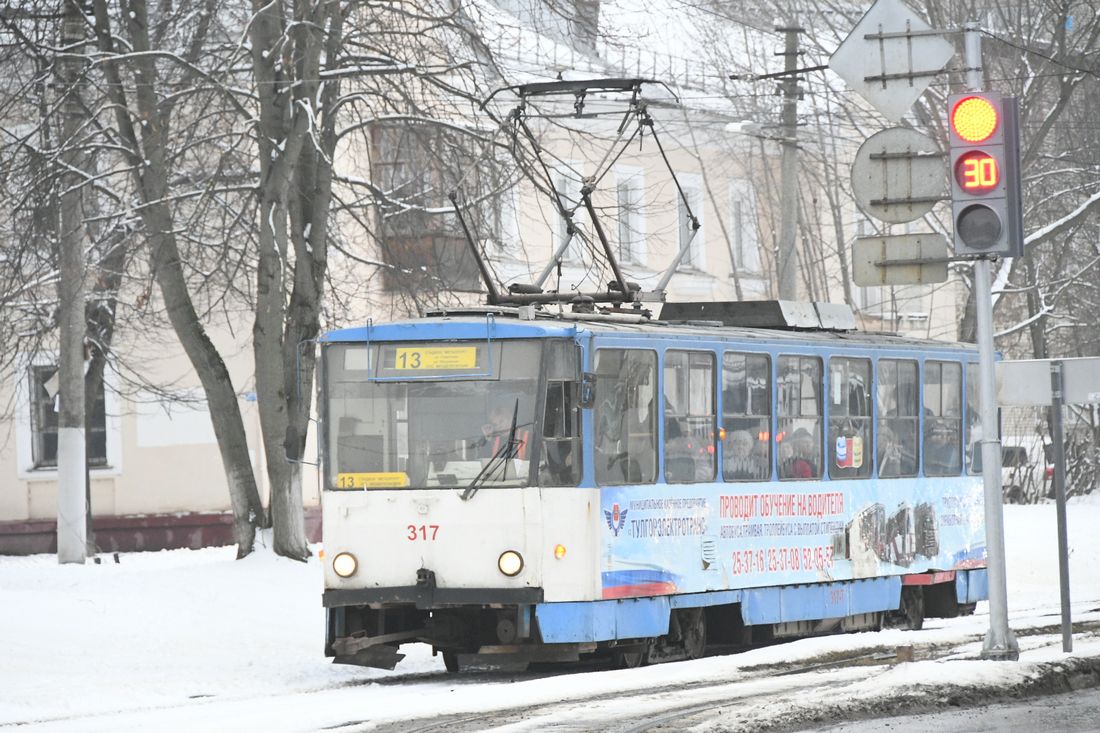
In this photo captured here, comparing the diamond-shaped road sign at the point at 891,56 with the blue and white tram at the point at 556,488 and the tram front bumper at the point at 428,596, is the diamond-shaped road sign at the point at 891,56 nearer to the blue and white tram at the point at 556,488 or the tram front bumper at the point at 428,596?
the blue and white tram at the point at 556,488

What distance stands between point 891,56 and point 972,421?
6.49 metres

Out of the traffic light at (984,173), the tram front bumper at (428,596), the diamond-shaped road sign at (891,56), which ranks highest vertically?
the diamond-shaped road sign at (891,56)

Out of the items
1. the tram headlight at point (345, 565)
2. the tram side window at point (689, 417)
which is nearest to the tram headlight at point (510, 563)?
the tram headlight at point (345, 565)

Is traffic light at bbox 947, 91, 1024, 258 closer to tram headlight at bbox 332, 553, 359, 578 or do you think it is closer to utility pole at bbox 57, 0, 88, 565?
tram headlight at bbox 332, 553, 359, 578

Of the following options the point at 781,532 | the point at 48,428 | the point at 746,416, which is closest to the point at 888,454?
the point at 781,532

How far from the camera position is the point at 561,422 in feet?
49.1

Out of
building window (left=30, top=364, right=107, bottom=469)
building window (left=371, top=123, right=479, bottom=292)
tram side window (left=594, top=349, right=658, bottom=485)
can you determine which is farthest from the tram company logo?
building window (left=30, top=364, right=107, bottom=469)

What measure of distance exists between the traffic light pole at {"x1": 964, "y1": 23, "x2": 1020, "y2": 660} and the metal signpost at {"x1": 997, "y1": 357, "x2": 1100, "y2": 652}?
3.43 feet

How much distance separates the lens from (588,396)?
590 inches

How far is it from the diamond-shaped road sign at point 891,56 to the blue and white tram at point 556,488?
251 cm

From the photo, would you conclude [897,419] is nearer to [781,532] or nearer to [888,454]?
[888,454]

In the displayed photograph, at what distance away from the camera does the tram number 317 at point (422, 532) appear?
15.0 metres

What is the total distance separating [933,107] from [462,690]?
73.4 ft

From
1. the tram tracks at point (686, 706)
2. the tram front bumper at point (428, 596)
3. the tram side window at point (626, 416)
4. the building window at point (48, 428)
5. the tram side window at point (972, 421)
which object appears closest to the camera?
the tram tracks at point (686, 706)
